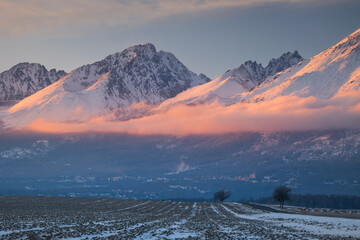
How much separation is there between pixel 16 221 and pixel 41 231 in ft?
31.2

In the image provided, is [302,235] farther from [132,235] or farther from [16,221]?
[16,221]

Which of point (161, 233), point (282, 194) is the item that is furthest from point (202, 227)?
point (282, 194)

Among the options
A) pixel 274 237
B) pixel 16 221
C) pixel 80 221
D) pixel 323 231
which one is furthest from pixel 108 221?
pixel 323 231

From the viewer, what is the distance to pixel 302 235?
52906 mm

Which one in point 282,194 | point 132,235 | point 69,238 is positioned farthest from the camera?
point 282,194

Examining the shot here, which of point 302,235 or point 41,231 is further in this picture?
point 302,235

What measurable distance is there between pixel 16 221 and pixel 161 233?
53.9 feet

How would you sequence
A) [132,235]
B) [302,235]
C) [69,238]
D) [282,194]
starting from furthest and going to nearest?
[282,194] → [302,235] → [132,235] → [69,238]

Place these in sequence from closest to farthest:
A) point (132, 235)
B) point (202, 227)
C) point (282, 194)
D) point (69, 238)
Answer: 1. point (69, 238)
2. point (132, 235)
3. point (202, 227)
4. point (282, 194)

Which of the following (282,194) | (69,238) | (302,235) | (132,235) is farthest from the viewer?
(282,194)

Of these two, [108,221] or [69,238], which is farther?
[108,221]

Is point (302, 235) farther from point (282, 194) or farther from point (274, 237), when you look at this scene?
point (282, 194)

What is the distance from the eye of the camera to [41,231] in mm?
47688

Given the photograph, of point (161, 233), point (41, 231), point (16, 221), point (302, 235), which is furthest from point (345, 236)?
point (16, 221)
